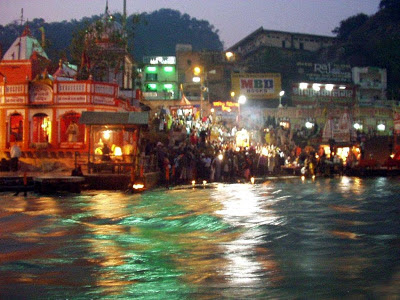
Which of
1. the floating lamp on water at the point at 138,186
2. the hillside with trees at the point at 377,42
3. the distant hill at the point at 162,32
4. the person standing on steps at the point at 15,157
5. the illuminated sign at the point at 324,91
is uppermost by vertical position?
the distant hill at the point at 162,32

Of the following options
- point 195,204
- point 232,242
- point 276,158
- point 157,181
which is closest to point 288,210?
point 195,204

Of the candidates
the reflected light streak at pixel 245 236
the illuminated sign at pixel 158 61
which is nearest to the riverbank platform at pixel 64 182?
the reflected light streak at pixel 245 236

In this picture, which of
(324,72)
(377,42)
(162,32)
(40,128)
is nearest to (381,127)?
(324,72)

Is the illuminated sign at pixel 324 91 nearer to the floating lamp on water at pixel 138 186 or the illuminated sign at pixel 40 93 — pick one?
the illuminated sign at pixel 40 93

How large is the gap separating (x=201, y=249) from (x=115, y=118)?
598 inches

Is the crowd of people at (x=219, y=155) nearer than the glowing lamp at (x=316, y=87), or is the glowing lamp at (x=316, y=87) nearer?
the crowd of people at (x=219, y=155)

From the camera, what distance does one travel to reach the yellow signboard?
209 feet

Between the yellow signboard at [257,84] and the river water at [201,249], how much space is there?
4650 cm

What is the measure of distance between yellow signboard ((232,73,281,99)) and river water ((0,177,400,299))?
46.5m

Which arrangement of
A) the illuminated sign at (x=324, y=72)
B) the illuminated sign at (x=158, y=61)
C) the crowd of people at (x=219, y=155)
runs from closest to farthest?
the crowd of people at (x=219, y=155)
the illuminated sign at (x=324, y=72)
the illuminated sign at (x=158, y=61)

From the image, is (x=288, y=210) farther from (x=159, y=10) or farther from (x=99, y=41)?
(x=159, y=10)

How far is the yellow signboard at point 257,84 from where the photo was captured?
63.6 metres

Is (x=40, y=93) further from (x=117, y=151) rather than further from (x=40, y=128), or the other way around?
(x=117, y=151)

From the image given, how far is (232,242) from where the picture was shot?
1066cm
